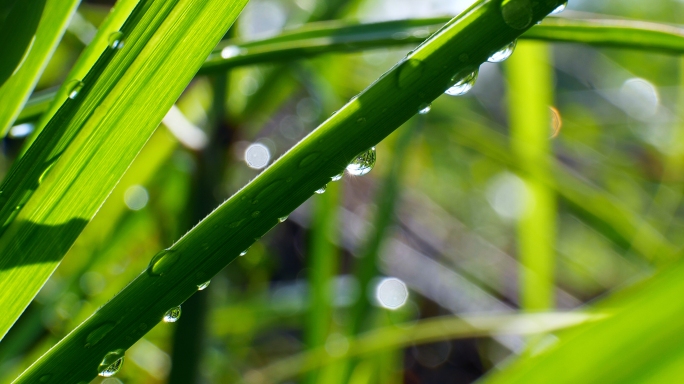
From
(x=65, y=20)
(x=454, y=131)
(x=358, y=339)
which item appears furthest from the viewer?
(x=454, y=131)

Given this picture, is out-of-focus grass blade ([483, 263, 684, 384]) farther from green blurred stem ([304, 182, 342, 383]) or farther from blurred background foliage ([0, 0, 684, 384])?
green blurred stem ([304, 182, 342, 383])

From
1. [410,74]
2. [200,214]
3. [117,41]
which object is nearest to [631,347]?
[410,74]

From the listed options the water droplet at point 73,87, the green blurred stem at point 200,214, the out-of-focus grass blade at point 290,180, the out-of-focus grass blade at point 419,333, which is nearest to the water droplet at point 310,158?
the out-of-focus grass blade at point 290,180

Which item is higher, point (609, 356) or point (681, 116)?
point (681, 116)

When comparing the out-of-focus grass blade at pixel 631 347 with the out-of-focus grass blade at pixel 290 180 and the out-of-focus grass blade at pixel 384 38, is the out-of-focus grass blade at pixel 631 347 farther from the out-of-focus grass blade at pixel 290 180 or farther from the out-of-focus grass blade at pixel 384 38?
the out-of-focus grass blade at pixel 384 38

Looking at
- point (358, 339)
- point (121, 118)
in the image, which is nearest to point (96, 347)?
point (121, 118)

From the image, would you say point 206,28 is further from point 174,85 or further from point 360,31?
point 360,31
